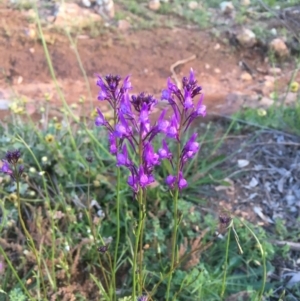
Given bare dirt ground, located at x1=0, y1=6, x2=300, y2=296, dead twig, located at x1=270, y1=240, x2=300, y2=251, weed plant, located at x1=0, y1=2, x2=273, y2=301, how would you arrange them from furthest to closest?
bare dirt ground, located at x1=0, y1=6, x2=300, y2=296 < dead twig, located at x1=270, y1=240, x2=300, y2=251 < weed plant, located at x1=0, y1=2, x2=273, y2=301

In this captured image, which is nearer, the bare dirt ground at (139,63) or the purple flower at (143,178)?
the purple flower at (143,178)

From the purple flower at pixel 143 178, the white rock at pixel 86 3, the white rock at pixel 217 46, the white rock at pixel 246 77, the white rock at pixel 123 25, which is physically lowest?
the white rock at pixel 246 77

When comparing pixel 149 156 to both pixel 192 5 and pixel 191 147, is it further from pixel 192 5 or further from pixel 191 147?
pixel 192 5

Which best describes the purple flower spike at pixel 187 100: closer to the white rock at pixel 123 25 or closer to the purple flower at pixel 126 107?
the purple flower at pixel 126 107

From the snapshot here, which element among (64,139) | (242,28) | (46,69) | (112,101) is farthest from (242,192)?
(242,28)

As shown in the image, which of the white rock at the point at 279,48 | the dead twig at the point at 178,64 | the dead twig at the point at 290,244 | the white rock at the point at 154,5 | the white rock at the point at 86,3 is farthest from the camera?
the white rock at the point at 154,5

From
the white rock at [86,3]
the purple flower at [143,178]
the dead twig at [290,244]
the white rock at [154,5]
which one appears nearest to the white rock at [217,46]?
the white rock at [154,5]

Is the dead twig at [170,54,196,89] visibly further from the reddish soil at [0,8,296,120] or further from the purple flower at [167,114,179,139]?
the purple flower at [167,114,179,139]

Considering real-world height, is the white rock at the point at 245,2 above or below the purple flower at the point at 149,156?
below

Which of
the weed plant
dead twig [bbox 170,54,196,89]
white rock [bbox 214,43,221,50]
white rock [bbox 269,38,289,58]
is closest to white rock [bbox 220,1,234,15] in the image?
→ white rock [bbox 214,43,221,50]
